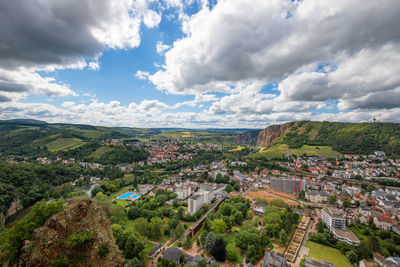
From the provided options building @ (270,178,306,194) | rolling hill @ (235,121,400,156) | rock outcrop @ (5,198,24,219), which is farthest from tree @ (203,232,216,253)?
rolling hill @ (235,121,400,156)

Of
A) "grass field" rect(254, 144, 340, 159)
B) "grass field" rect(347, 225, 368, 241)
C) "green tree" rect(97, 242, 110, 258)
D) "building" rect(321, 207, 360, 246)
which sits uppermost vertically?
"green tree" rect(97, 242, 110, 258)

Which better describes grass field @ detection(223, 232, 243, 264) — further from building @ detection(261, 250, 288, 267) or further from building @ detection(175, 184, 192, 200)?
building @ detection(175, 184, 192, 200)

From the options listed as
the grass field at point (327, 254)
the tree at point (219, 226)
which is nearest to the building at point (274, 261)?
the grass field at point (327, 254)

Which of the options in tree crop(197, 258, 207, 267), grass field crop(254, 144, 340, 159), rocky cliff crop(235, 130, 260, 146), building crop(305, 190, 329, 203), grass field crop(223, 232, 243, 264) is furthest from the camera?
rocky cliff crop(235, 130, 260, 146)

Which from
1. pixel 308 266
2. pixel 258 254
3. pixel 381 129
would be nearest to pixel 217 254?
pixel 258 254

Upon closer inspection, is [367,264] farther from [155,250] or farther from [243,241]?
[155,250]

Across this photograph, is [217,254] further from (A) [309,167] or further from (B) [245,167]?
(A) [309,167]
